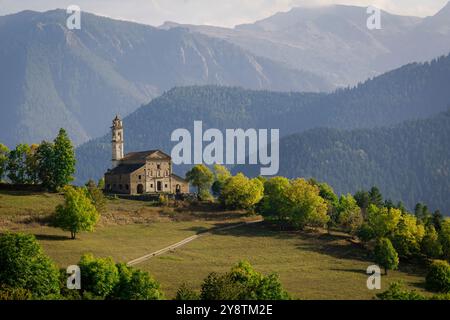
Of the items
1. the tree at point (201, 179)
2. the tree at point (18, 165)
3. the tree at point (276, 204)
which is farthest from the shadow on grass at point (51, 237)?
the tree at point (201, 179)

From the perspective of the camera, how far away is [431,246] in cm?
10925

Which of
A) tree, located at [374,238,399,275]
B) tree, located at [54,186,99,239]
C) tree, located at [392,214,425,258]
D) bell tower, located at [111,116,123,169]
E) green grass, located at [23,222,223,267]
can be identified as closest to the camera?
green grass, located at [23,222,223,267]

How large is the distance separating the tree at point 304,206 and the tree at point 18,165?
164ft

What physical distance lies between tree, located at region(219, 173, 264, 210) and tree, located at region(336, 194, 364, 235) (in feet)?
52.2

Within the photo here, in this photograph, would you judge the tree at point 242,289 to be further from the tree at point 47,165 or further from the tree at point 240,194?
the tree at point 47,165

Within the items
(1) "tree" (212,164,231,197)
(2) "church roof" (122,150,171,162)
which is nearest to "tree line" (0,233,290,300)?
(1) "tree" (212,164,231,197)

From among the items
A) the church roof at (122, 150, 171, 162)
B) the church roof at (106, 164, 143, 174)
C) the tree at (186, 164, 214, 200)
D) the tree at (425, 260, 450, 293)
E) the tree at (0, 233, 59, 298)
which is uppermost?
the church roof at (122, 150, 171, 162)

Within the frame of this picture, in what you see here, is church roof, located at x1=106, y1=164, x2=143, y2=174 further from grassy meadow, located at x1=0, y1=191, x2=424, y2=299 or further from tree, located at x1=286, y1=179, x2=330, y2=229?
tree, located at x1=286, y1=179, x2=330, y2=229

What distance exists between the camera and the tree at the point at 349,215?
403 ft

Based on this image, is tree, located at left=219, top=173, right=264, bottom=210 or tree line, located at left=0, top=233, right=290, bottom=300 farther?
tree, located at left=219, top=173, right=264, bottom=210

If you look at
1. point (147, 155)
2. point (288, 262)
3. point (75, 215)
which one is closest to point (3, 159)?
point (147, 155)

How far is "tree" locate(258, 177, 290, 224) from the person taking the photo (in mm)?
124875

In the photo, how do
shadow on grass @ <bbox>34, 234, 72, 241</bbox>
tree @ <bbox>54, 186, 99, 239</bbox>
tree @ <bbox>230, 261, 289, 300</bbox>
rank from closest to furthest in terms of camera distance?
tree @ <bbox>230, 261, 289, 300</bbox> → shadow on grass @ <bbox>34, 234, 72, 241</bbox> → tree @ <bbox>54, 186, 99, 239</bbox>
